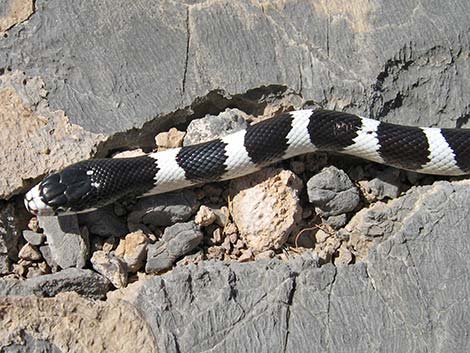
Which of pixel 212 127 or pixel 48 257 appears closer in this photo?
pixel 48 257

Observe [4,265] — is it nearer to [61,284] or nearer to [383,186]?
[61,284]

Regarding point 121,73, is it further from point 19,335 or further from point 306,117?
point 19,335

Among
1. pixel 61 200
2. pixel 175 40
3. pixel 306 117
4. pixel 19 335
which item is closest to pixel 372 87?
pixel 306 117

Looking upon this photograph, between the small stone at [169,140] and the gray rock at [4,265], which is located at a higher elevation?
the small stone at [169,140]

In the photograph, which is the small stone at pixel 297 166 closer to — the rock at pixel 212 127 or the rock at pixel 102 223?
the rock at pixel 212 127

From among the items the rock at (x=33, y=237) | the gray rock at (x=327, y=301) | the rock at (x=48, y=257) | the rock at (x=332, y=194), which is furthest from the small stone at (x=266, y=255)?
the rock at (x=33, y=237)

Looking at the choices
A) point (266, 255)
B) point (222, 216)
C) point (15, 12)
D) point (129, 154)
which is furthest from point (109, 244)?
point (15, 12)
